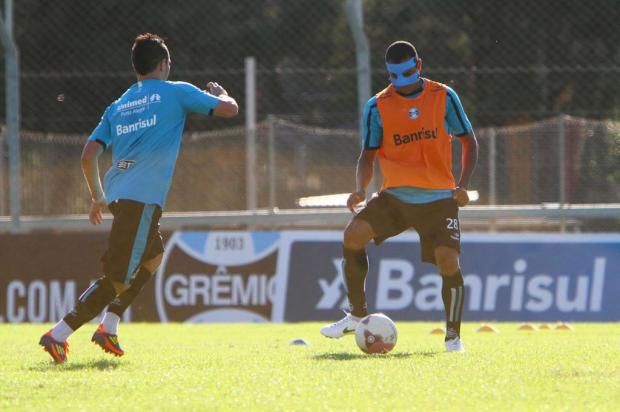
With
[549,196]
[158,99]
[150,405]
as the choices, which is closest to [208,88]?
[158,99]

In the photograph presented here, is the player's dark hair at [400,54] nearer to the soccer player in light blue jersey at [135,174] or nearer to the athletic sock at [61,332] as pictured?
the soccer player in light blue jersey at [135,174]

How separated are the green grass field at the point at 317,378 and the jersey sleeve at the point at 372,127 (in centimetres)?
133

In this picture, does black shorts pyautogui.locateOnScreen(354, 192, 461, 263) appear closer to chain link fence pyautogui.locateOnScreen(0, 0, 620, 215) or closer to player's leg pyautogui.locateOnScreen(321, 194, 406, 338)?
player's leg pyautogui.locateOnScreen(321, 194, 406, 338)

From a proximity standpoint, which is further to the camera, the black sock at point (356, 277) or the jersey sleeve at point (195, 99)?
the black sock at point (356, 277)

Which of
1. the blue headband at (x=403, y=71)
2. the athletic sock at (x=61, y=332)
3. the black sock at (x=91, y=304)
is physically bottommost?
the athletic sock at (x=61, y=332)

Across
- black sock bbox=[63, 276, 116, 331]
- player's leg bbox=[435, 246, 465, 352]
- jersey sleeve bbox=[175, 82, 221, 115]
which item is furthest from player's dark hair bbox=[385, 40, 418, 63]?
black sock bbox=[63, 276, 116, 331]

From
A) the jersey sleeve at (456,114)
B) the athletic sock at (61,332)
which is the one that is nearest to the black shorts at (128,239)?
the athletic sock at (61,332)

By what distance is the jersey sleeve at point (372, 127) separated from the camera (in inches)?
322

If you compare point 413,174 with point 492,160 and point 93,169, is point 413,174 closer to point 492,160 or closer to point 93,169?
point 93,169

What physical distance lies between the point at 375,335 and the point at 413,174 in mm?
1153

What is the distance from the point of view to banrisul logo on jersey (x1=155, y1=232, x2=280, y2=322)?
1433 centimetres

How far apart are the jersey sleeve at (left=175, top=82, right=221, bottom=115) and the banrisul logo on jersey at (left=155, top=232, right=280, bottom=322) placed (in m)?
7.24

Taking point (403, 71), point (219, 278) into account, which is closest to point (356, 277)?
point (403, 71)

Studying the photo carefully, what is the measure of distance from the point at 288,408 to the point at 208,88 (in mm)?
2799
